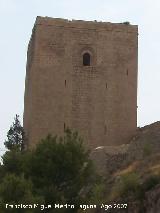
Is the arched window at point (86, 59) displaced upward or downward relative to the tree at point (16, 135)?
upward

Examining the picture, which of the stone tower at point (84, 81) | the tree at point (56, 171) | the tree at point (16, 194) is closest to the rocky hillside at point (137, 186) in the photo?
the tree at point (56, 171)

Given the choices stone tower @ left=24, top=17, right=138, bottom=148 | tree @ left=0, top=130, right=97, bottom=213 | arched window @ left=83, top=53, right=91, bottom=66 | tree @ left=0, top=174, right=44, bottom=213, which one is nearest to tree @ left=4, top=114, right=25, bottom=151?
stone tower @ left=24, top=17, right=138, bottom=148

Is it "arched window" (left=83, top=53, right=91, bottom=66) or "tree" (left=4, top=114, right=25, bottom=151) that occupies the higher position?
"arched window" (left=83, top=53, right=91, bottom=66)

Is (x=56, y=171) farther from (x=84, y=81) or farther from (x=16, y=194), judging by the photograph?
(x=84, y=81)

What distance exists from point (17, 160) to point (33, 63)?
6378mm

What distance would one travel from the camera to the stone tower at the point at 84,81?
25.5 m

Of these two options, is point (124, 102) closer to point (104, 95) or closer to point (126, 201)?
point (104, 95)

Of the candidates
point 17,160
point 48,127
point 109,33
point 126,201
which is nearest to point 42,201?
point 126,201

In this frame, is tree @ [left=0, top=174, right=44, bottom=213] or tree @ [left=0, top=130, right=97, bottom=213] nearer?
tree @ [left=0, top=174, right=44, bottom=213]

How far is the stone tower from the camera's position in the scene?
25531 mm

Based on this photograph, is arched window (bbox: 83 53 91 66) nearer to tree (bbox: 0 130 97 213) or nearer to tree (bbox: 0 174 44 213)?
tree (bbox: 0 130 97 213)

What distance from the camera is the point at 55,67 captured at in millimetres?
25938

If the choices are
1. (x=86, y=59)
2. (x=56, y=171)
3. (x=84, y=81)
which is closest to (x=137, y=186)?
(x=56, y=171)

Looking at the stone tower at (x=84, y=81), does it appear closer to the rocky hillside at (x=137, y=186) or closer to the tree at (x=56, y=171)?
the rocky hillside at (x=137, y=186)
